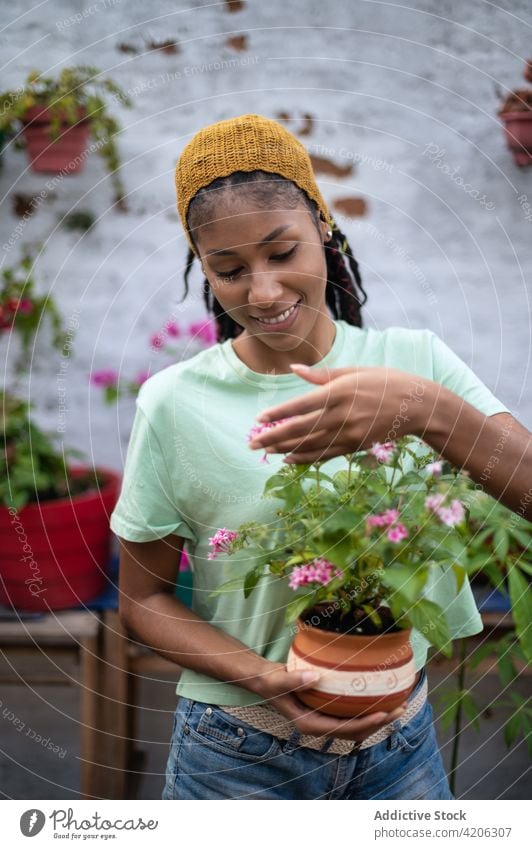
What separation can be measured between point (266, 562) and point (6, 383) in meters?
0.99

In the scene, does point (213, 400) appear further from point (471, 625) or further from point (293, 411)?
point (471, 625)

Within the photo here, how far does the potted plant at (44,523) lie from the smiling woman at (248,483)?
480mm

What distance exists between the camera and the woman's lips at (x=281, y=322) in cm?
78

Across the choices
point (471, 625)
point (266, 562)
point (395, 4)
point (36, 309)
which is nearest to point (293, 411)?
point (266, 562)

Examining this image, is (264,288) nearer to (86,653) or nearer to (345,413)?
(345,413)

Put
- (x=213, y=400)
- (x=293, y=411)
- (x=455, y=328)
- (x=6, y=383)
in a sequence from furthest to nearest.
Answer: (x=6, y=383), (x=455, y=328), (x=213, y=400), (x=293, y=411)

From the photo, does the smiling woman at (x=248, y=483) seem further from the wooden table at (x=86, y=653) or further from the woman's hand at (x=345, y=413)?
the wooden table at (x=86, y=653)

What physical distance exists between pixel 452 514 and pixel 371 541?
0.22 feet

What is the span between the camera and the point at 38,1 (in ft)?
3.90

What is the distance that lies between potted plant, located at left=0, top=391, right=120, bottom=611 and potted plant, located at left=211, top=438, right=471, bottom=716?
25.4 inches

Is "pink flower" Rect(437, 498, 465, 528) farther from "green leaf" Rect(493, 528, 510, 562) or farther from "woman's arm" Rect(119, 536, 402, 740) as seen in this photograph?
"woman's arm" Rect(119, 536, 402, 740)

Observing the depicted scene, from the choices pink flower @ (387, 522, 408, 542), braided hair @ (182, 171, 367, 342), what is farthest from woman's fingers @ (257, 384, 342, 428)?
braided hair @ (182, 171, 367, 342)

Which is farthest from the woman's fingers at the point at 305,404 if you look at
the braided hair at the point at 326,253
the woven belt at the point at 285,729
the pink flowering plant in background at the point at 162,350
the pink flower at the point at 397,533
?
the pink flowering plant in background at the point at 162,350

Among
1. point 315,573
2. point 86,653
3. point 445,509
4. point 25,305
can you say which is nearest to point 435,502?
point 445,509
